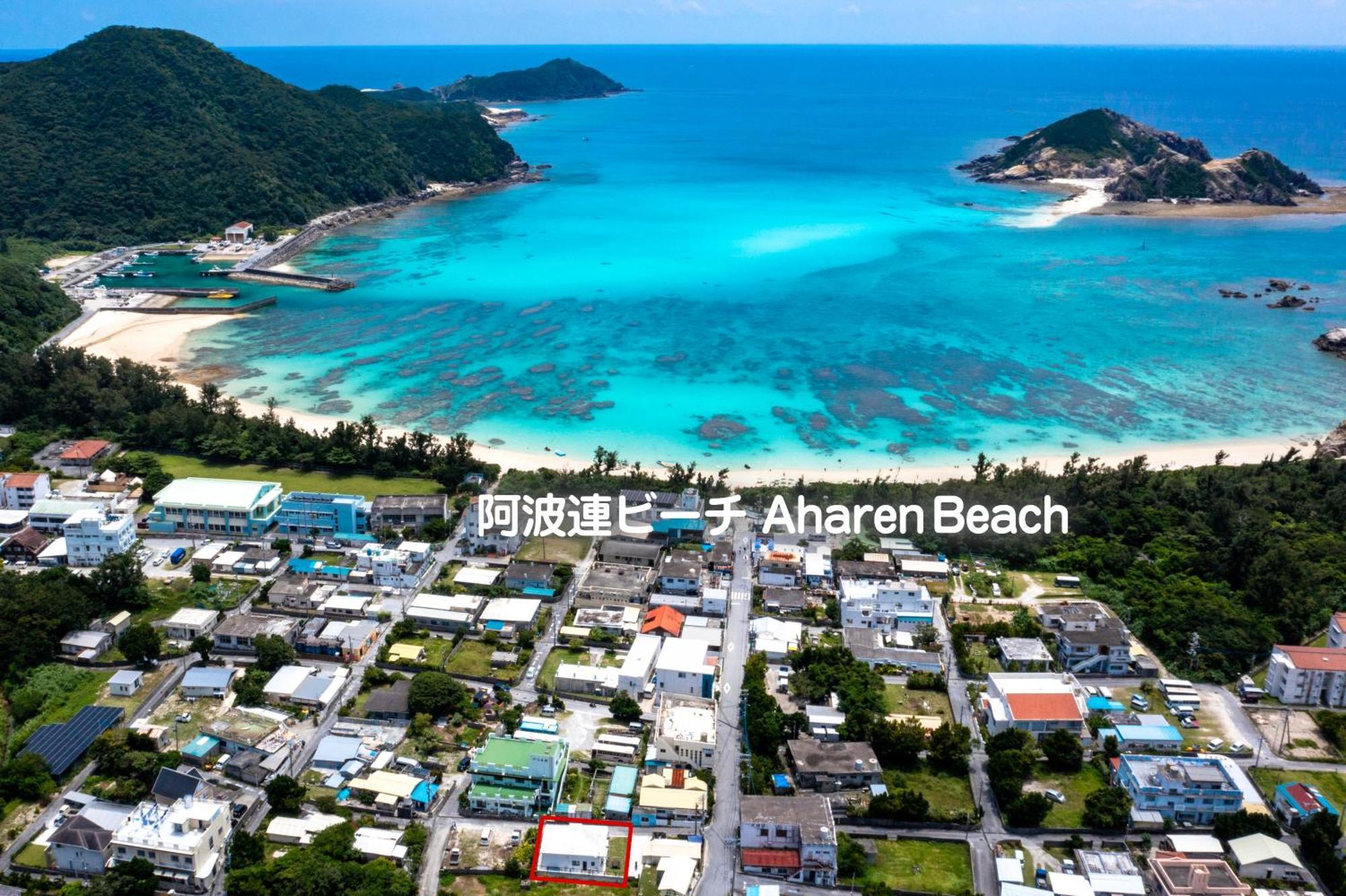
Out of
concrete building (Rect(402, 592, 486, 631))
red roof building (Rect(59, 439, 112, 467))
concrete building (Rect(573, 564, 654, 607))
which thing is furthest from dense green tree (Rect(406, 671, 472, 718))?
red roof building (Rect(59, 439, 112, 467))

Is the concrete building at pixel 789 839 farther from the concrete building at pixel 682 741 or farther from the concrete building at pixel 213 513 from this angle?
the concrete building at pixel 213 513

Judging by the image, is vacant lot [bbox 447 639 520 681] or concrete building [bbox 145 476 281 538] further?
concrete building [bbox 145 476 281 538]

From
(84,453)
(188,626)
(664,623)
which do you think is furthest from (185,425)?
(664,623)

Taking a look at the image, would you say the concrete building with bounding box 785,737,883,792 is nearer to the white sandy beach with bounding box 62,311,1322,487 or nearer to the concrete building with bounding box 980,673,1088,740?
the concrete building with bounding box 980,673,1088,740

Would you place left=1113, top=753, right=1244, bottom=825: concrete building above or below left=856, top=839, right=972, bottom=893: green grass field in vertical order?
above

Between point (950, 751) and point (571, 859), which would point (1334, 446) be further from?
point (571, 859)

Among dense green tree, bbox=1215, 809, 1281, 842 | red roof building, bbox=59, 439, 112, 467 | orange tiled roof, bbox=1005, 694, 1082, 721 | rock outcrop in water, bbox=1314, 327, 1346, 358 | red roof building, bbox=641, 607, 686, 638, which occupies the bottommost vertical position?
dense green tree, bbox=1215, 809, 1281, 842
